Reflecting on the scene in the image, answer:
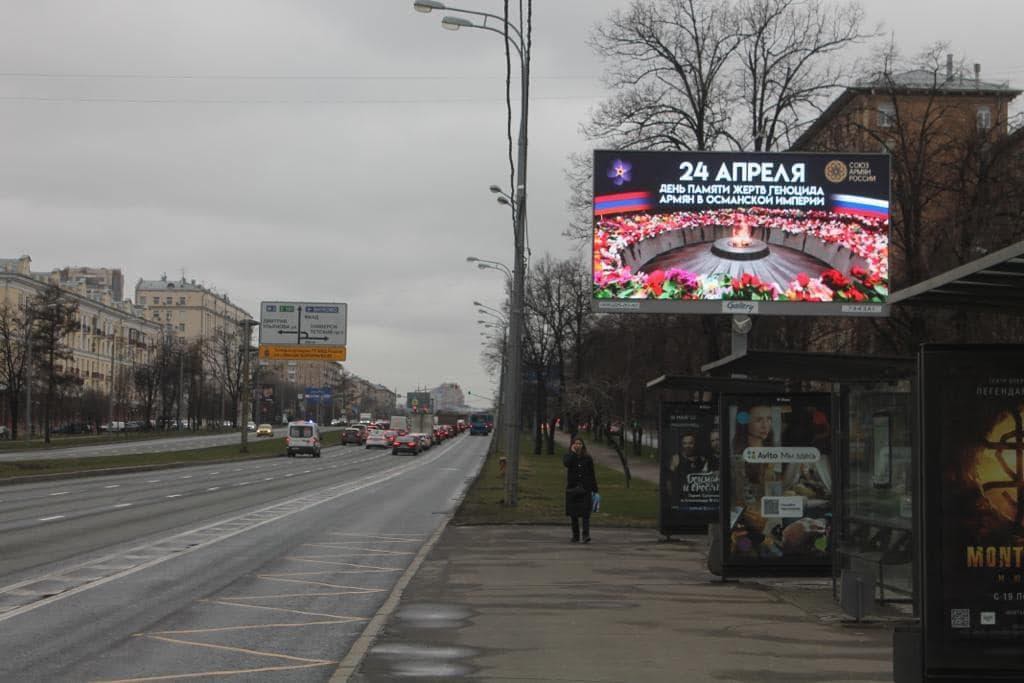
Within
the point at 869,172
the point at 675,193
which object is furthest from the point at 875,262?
the point at 675,193

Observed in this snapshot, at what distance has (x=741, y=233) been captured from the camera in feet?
78.4

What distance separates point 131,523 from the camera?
894 inches

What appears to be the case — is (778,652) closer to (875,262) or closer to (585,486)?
(585,486)

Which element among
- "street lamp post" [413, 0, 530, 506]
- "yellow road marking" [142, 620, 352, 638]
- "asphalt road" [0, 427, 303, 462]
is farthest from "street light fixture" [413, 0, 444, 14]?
"asphalt road" [0, 427, 303, 462]

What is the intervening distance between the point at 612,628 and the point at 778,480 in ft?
13.7

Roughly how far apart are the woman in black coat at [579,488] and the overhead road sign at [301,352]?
48.1m

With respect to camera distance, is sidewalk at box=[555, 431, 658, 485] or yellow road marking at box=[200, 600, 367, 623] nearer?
yellow road marking at box=[200, 600, 367, 623]

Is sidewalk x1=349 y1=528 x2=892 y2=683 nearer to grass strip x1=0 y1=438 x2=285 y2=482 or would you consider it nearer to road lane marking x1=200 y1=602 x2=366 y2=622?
road lane marking x1=200 y1=602 x2=366 y2=622

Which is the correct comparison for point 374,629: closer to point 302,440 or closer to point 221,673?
point 221,673

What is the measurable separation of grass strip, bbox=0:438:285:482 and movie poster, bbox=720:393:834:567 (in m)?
29.0

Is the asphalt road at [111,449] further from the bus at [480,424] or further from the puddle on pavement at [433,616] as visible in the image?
the bus at [480,424]

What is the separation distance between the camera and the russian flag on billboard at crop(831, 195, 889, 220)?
2441cm

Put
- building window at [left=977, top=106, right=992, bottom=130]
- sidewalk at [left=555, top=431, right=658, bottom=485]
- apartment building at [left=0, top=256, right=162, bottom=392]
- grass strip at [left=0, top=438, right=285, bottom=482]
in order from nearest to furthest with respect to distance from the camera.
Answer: building window at [left=977, top=106, right=992, bottom=130] → grass strip at [left=0, top=438, right=285, bottom=482] → sidewalk at [left=555, top=431, right=658, bottom=485] → apartment building at [left=0, top=256, right=162, bottom=392]

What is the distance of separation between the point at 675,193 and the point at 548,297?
55.1 metres
